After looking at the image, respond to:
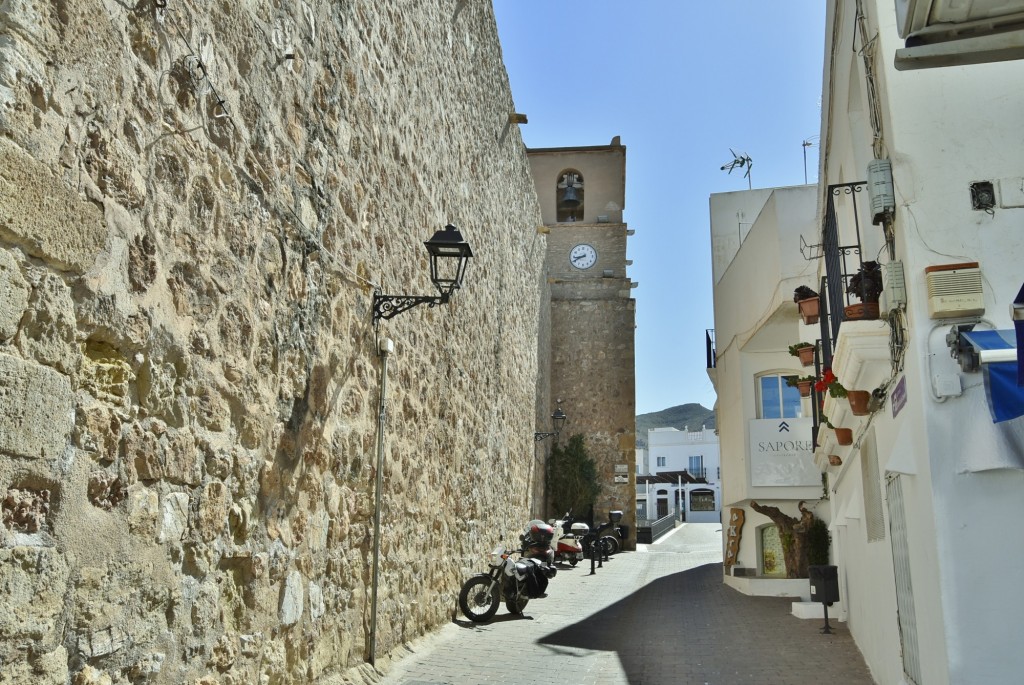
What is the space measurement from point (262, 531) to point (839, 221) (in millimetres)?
6317

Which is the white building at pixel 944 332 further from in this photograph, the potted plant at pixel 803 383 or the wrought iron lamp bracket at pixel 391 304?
the potted plant at pixel 803 383

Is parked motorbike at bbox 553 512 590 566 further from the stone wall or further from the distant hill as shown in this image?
the distant hill

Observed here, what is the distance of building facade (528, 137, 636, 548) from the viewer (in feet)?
74.6

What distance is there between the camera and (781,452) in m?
14.4

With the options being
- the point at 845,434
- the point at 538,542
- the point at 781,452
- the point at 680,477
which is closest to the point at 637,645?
the point at 845,434

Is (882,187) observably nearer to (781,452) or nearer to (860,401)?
(860,401)

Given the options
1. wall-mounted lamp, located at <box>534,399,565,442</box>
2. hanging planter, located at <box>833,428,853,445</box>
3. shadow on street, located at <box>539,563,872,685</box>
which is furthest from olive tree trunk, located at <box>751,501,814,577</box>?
hanging planter, located at <box>833,428,853,445</box>

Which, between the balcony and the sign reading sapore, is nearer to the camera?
the balcony

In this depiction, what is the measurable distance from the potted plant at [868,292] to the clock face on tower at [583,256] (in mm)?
19321

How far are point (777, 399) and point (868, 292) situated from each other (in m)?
10.1

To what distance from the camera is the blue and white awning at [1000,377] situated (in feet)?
12.8

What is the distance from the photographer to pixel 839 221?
27.4 ft

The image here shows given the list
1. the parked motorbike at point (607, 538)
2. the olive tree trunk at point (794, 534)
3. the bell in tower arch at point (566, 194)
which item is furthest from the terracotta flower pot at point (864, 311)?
the bell in tower arch at point (566, 194)

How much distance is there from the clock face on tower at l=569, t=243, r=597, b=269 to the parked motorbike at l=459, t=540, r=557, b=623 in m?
15.4
